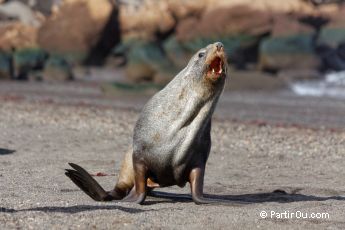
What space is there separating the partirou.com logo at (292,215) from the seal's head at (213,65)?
1190mm

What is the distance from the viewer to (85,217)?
6633 mm

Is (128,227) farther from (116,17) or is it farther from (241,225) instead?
(116,17)

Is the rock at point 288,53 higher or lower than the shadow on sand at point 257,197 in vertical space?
lower

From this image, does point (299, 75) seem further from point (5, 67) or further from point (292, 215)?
point (292, 215)

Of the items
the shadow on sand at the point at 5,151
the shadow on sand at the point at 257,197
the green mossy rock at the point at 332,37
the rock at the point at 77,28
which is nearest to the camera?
the shadow on sand at the point at 257,197

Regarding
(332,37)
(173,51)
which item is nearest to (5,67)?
(173,51)

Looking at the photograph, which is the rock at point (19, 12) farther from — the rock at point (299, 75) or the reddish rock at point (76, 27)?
the rock at point (299, 75)

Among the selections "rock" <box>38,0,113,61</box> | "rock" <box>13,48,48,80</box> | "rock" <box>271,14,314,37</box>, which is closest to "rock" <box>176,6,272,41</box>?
"rock" <box>271,14,314,37</box>

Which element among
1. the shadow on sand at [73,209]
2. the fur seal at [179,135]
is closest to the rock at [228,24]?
the fur seal at [179,135]

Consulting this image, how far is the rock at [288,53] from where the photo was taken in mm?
39000

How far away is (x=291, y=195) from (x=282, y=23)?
34.0m

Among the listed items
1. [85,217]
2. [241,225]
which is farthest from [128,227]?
[241,225]

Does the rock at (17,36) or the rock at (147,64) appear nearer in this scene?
the rock at (147,64)

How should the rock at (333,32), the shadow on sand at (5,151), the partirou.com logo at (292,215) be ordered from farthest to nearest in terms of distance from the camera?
the rock at (333,32) → the shadow on sand at (5,151) → the partirou.com logo at (292,215)
